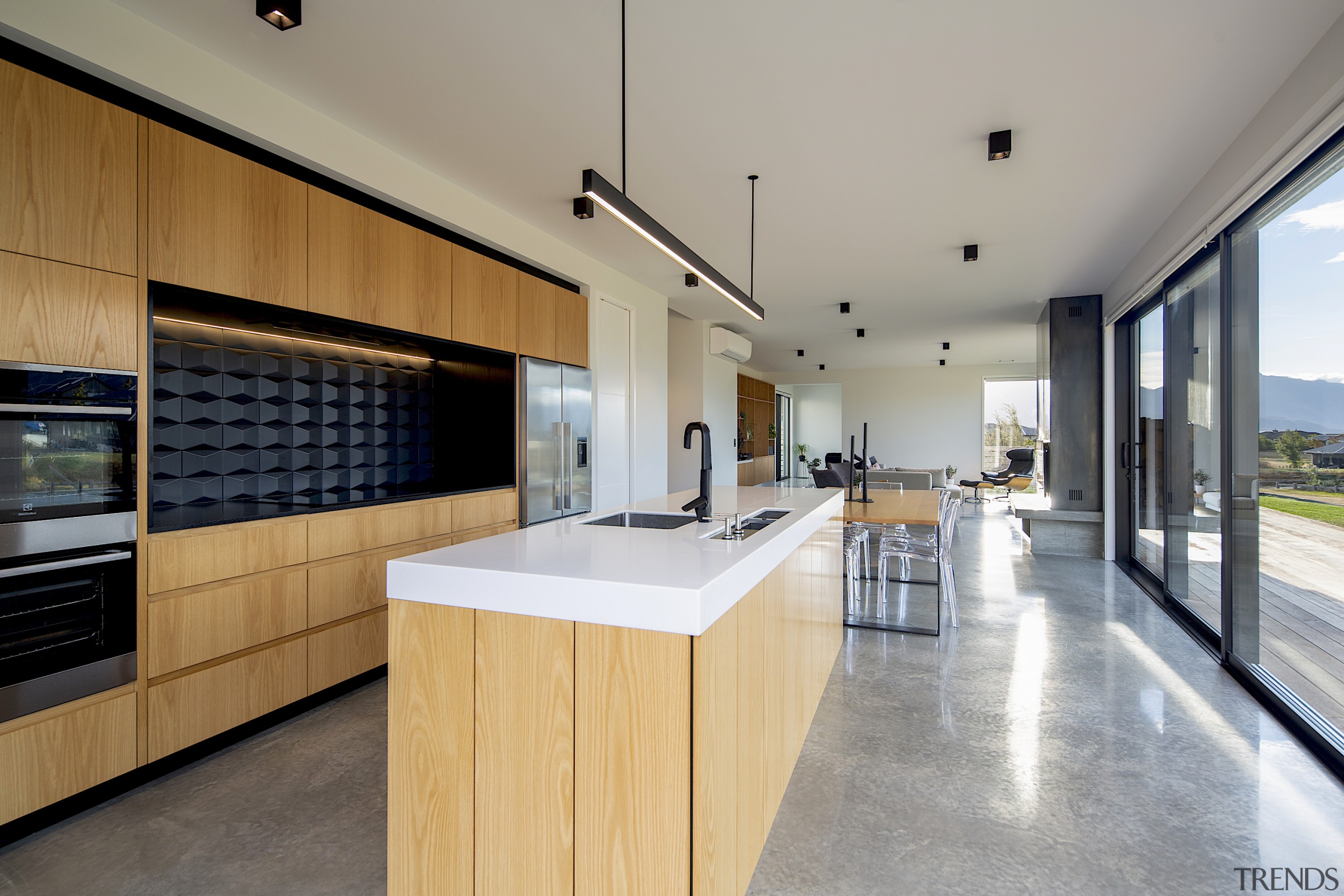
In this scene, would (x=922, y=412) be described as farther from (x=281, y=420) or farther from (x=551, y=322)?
(x=281, y=420)

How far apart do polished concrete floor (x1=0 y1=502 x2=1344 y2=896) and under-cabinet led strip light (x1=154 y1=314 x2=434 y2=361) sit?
1902mm

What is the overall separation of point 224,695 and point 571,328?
3253 millimetres

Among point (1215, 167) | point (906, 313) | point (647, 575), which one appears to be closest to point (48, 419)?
point (647, 575)

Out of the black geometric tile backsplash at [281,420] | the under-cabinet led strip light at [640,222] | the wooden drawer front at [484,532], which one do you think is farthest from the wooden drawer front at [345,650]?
the under-cabinet led strip light at [640,222]

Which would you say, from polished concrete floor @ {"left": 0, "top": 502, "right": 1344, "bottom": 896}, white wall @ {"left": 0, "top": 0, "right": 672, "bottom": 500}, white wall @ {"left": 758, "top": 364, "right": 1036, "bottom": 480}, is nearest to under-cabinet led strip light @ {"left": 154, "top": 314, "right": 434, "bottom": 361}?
white wall @ {"left": 0, "top": 0, "right": 672, "bottom": 500}

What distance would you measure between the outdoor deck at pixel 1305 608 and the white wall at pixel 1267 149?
1514mm

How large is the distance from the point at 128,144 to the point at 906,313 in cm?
765

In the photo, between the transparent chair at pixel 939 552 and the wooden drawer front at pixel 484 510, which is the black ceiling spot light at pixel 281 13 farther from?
the transparent chair at pixel 939 552

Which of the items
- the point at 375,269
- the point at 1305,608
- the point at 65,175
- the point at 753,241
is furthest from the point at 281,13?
the point at 1305,608

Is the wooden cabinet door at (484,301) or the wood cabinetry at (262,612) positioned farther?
the wooden cabinet door at (484,301)

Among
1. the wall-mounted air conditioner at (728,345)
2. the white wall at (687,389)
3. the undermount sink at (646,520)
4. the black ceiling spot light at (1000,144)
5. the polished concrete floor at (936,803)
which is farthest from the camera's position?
the wall-mounted air conditioner at (728,345)

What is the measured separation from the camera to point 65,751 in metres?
2.03

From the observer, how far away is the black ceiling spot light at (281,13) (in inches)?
86.7

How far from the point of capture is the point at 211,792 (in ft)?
7.39
